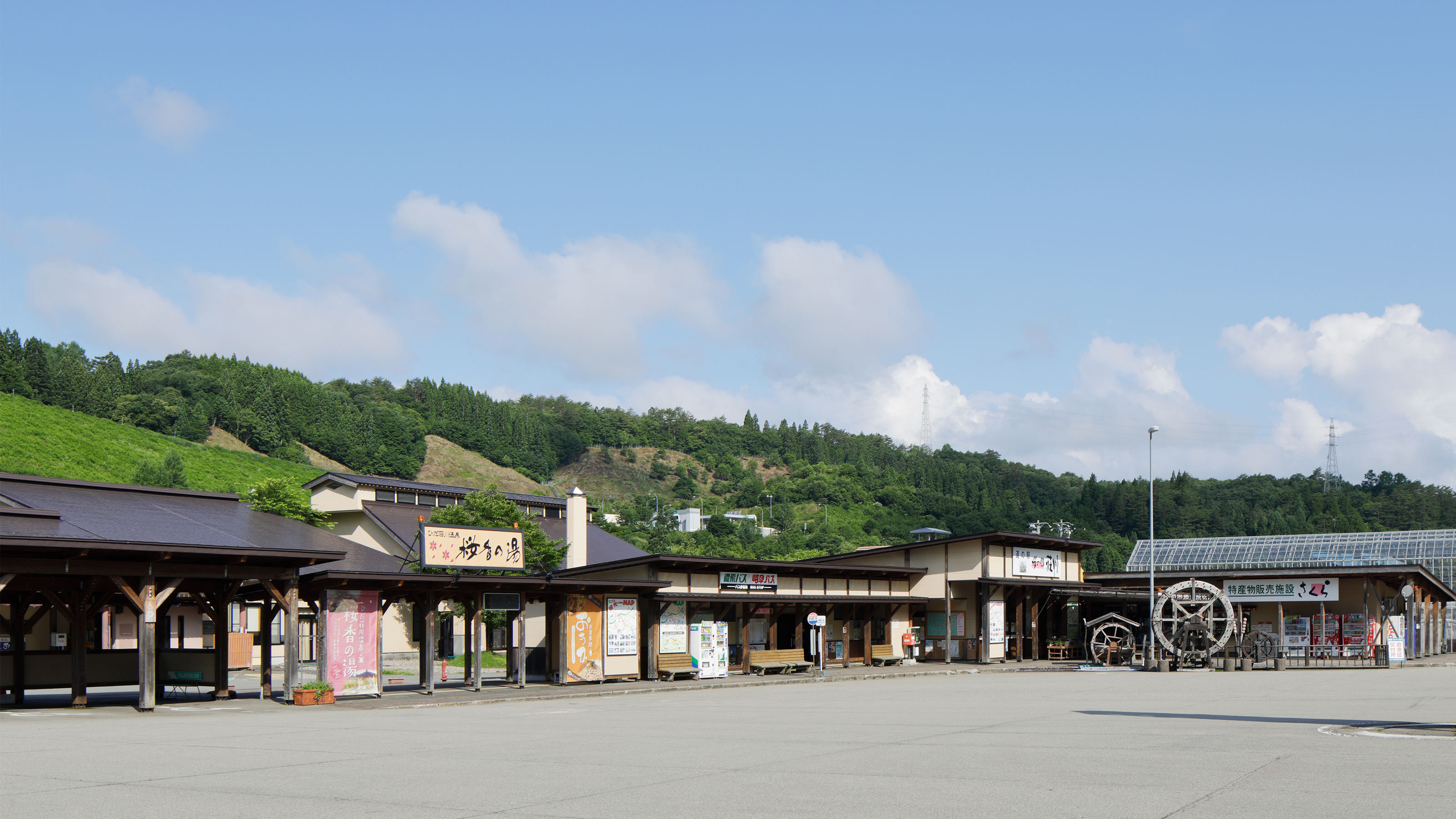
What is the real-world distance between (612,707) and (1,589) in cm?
1275

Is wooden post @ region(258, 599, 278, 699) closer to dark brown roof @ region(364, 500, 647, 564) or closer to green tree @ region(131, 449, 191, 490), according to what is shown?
dark brown roof @ region(364, 500, 647, 564)

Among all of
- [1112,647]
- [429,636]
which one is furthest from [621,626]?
[1112,647]

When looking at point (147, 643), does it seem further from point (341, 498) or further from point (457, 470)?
point (457, 470)

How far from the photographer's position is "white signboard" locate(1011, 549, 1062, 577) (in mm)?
51781

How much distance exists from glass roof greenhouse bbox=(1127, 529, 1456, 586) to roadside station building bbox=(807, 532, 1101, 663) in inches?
1413

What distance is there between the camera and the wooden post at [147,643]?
2517cm

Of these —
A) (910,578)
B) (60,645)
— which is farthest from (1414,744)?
(60,645)

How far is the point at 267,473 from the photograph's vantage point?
4569 inches

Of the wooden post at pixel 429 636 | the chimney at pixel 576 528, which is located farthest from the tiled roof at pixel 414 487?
the wooden post at pixel 429 636

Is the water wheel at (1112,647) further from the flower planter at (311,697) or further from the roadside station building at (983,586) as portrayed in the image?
the flower planter at (311,697)

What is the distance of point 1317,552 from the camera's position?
91.4 m

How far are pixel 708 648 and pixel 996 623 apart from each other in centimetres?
1681

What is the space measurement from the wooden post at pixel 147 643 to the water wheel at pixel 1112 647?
36.8 meters

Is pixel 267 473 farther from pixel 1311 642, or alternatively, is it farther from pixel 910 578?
pixel 1311 642
